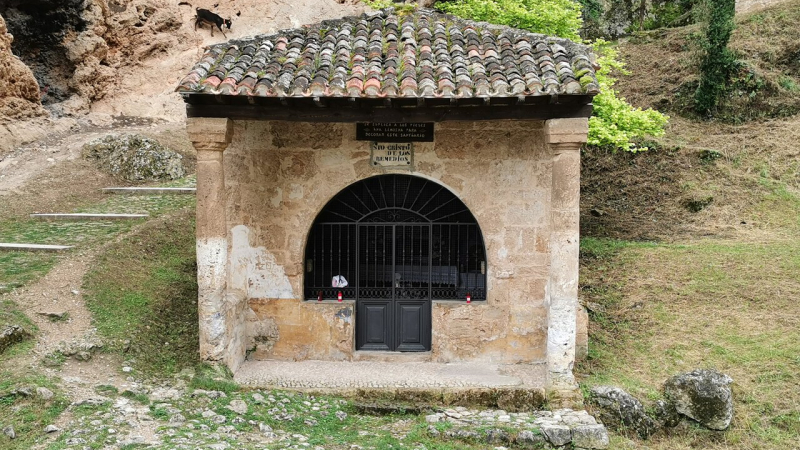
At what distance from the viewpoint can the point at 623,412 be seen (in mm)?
7332

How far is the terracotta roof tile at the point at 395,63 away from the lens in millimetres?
6824

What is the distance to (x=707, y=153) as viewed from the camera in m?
15.6

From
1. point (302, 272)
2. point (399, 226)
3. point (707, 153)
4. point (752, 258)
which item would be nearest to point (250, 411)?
point (302, 272)

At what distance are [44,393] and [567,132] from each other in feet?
19.5

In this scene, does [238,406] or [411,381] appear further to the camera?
[411,381]

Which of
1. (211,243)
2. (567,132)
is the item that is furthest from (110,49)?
(567,132)

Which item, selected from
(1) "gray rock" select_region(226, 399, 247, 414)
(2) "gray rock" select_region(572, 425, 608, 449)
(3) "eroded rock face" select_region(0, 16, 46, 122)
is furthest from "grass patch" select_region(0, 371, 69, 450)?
(3) "eroded rock face" select_region(0, 16, 46, 122)

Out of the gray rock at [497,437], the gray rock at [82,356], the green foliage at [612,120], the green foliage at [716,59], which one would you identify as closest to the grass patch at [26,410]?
the gray rock at [82,356]

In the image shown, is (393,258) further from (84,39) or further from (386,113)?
(84,39)

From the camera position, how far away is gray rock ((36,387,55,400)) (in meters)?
6.08

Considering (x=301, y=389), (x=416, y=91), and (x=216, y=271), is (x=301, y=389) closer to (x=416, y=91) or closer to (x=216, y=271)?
(x=216, y=271)

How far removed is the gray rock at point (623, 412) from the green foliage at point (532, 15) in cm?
716

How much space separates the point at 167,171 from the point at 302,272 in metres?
8.06

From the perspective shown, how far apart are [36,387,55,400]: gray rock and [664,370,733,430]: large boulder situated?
6.75 meters
